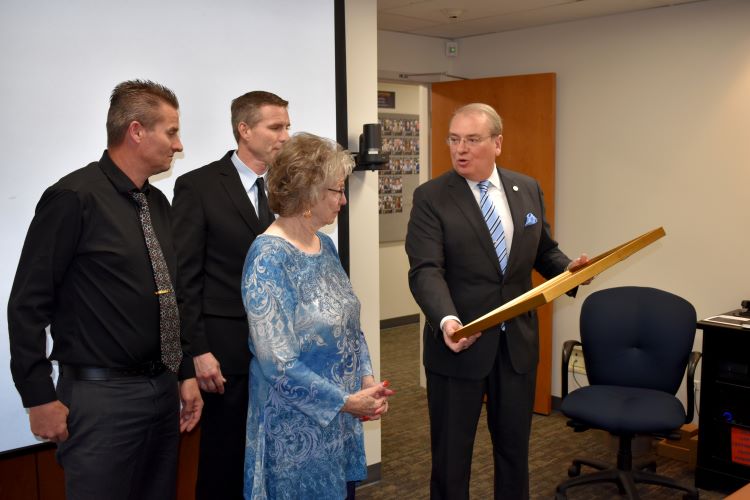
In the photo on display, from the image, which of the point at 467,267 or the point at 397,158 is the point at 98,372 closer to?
the point at 467,267

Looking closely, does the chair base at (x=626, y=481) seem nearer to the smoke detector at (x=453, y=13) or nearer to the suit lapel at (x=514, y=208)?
the suit lapel at (x=514, y=208)

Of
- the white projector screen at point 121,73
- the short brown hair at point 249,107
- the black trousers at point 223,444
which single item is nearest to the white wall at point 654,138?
the white projector screen at point 121,73

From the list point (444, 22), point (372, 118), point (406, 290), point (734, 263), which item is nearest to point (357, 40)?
point (372, 118)

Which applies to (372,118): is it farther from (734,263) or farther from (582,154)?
(734,263)

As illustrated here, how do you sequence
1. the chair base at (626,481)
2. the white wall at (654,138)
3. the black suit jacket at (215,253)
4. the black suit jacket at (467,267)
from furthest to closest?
the white wall at (654,138) < the chair base at (626,481) < the black suit jacket at (467,267) < the black suit jacket at (215,253)

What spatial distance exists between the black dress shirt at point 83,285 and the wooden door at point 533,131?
3202 millimetres

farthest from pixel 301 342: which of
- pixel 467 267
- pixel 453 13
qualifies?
pixel 453 13

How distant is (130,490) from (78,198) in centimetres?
80

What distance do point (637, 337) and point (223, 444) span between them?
2098mm

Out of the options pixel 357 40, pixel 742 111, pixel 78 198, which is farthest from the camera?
pixel 742 111

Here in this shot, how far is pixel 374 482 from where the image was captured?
3615 millimetres

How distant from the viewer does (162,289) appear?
1.99m

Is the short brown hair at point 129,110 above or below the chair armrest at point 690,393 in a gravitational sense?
above

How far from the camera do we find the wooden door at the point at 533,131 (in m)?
4.58
